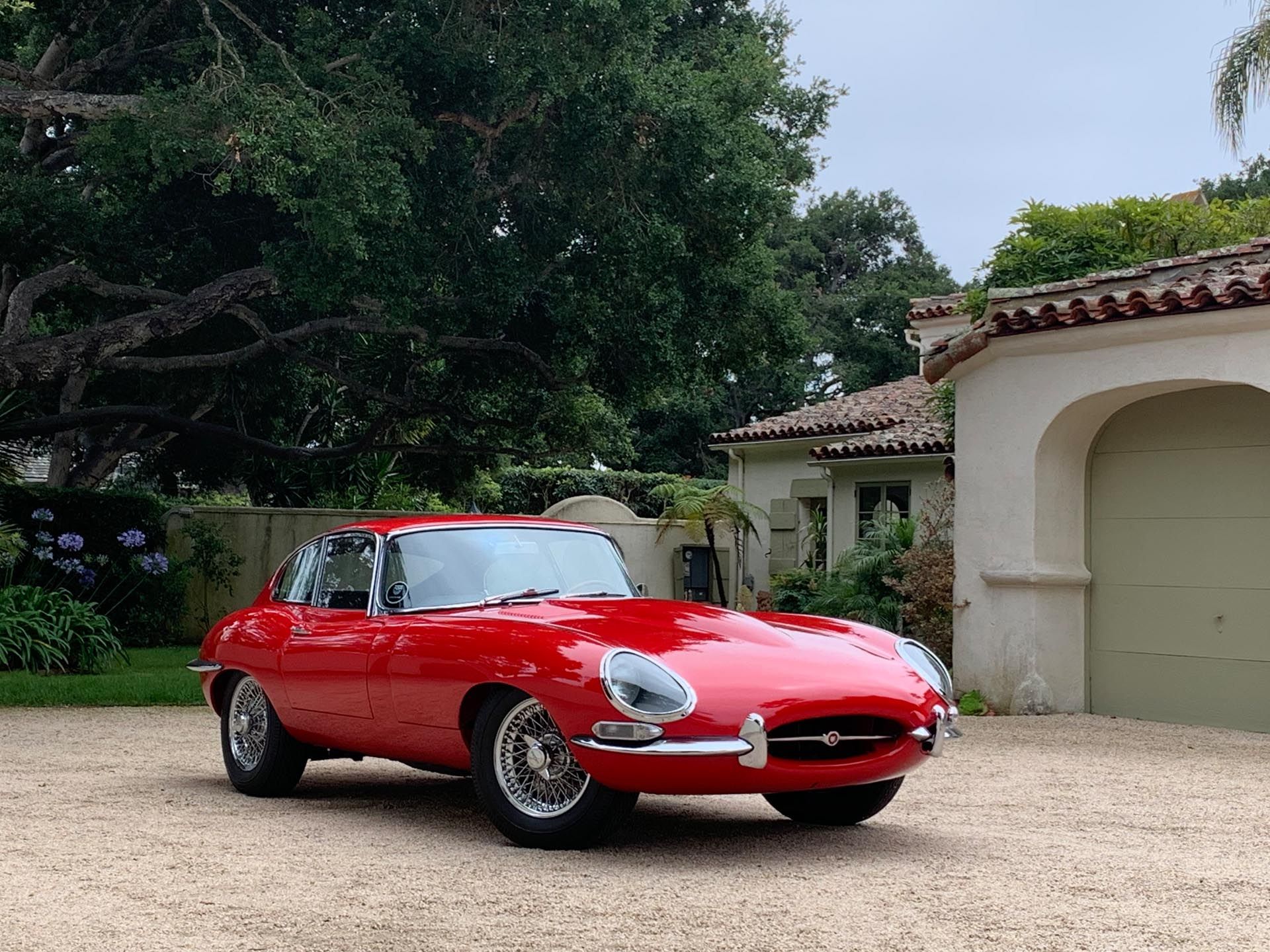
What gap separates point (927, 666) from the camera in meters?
6.87

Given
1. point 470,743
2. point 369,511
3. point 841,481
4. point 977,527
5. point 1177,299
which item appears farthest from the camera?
point 841,481

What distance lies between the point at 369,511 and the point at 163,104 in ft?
25.4

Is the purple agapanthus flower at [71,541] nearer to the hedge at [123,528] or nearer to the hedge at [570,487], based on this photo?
the hedge at [123,528]

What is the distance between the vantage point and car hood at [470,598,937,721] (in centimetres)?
585

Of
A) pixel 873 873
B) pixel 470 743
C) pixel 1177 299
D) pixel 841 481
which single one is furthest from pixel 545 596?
pixel 841 481

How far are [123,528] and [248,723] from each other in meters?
11.5

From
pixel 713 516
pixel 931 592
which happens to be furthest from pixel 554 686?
pixel 713 516

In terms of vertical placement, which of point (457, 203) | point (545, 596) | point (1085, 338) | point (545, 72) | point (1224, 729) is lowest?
point (1224, 729)

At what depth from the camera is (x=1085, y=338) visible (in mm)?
12305

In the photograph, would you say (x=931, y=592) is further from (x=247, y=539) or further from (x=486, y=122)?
(x=247, y=539)

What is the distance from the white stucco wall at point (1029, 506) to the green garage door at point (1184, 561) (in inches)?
7.8

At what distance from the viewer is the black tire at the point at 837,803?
6.75 metres

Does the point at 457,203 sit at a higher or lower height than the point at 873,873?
higher

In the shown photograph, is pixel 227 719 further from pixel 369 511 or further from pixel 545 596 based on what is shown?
pixel 369 511
